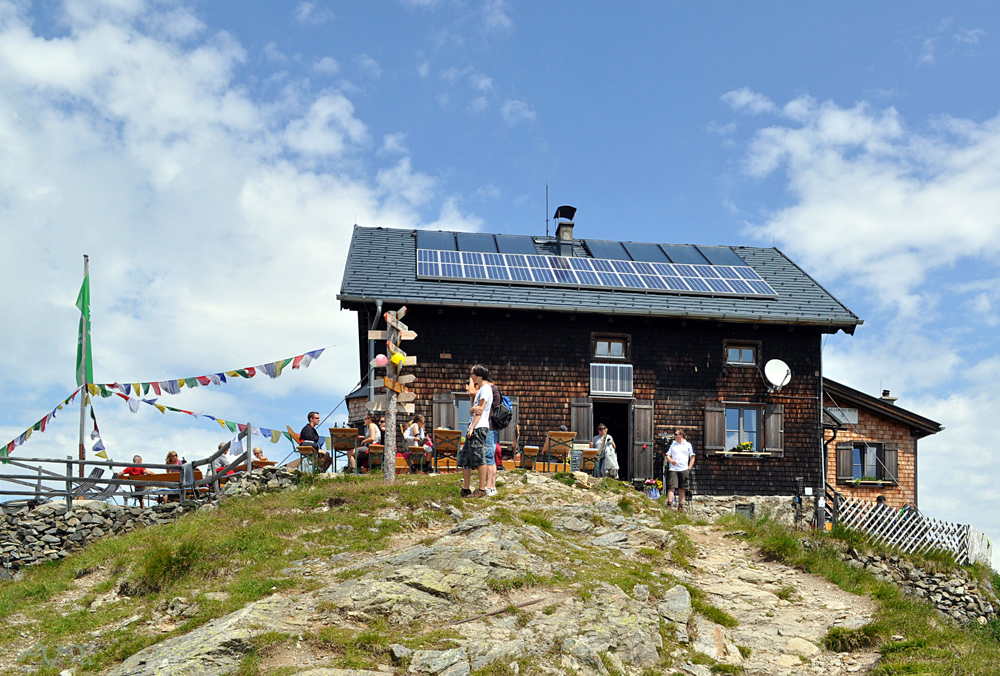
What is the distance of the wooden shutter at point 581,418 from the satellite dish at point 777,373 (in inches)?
182

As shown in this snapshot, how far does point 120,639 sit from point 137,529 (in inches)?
340

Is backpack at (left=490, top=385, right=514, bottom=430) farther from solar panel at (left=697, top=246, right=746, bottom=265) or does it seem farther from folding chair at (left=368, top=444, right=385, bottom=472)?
solar panel at (left=697, top=246, right=746, bottom=265)

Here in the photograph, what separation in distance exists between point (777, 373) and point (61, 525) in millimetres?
16944

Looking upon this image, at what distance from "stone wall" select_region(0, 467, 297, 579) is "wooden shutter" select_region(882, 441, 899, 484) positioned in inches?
737

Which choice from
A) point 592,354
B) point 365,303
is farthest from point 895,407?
point 365,303

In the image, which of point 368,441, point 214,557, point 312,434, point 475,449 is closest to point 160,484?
point 312,434

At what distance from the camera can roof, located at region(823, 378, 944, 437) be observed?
26516 millimetres

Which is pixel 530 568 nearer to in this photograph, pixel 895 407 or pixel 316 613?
pixel 316 613

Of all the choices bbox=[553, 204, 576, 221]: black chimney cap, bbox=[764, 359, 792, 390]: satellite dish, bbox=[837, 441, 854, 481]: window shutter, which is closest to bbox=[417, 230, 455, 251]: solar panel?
bbox=[553, 204, 576, 221]: black chimney cap

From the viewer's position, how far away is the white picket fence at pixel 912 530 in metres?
21.9

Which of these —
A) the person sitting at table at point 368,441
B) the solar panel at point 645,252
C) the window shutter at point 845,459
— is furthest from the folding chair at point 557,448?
the window shutter at point 845,459

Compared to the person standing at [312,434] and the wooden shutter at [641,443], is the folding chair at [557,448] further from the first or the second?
the person standing at [312,434]

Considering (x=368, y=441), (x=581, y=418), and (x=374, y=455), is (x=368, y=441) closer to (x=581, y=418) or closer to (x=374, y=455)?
(x=374, y=455)

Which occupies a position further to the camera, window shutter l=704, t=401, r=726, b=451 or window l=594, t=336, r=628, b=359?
window l=594, t=336, r=628, b=359
